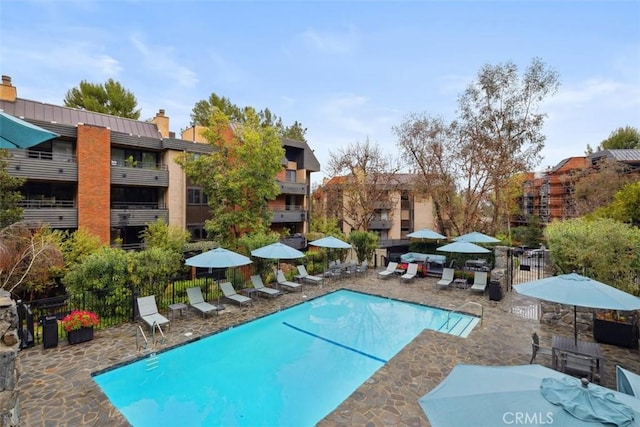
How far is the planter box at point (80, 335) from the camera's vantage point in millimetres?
8031

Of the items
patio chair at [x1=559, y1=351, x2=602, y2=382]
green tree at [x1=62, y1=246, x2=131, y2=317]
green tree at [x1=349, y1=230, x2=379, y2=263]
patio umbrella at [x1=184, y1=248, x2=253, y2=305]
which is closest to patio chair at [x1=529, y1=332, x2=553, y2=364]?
patio chair at [x1=559, y1=351, x2=602, y2=382]

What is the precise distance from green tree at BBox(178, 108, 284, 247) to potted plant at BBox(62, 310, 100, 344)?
366 inches

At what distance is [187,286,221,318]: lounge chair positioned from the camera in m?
10.4

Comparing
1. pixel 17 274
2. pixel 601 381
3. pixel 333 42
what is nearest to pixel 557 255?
pixel 601 381

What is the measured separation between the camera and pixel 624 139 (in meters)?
40.8

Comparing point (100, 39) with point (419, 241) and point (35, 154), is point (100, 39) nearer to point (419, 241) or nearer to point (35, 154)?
point (35, 154)

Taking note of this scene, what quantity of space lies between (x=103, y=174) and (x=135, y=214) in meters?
3.07

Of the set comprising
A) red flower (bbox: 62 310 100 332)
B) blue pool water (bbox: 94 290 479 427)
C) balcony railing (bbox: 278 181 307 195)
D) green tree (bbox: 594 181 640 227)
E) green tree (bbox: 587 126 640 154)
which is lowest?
blue pool water (bbox: 94 290 479 427)

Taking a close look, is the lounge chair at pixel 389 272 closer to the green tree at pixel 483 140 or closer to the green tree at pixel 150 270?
the green tree at pixel 483 140

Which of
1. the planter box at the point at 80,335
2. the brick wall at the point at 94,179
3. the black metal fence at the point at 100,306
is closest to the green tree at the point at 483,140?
the black metal fence at the point at 100,306

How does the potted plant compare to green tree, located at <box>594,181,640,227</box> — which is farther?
green tree, located at <box>594,181,640,227</box>

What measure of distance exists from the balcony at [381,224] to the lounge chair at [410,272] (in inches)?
840

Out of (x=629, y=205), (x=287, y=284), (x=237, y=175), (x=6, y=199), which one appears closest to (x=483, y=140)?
(x=629, y=205)

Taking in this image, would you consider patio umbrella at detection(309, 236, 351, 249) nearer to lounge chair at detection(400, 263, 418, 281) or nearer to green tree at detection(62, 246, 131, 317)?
lounge chair at detection(400, 263, 418, 281)
